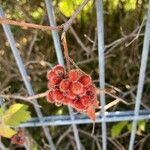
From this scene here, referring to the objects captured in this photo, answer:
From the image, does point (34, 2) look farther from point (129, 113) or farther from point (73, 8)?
point (129, 113)

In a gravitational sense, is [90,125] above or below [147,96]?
below

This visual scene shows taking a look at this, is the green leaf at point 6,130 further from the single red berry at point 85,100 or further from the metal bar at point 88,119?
the single red berry at point 85,100

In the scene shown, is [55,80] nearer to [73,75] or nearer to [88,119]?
[73,75]

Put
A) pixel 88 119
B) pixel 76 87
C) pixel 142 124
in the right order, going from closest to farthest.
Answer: pixel 76 87
pixel 88 119
pixel 142 124

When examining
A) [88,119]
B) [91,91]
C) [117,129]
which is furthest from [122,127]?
[91,91]

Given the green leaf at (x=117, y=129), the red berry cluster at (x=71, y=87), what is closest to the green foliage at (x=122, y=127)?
the green leaf at (x=117, y=129)

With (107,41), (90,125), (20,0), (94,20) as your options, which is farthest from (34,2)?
(90,125)
